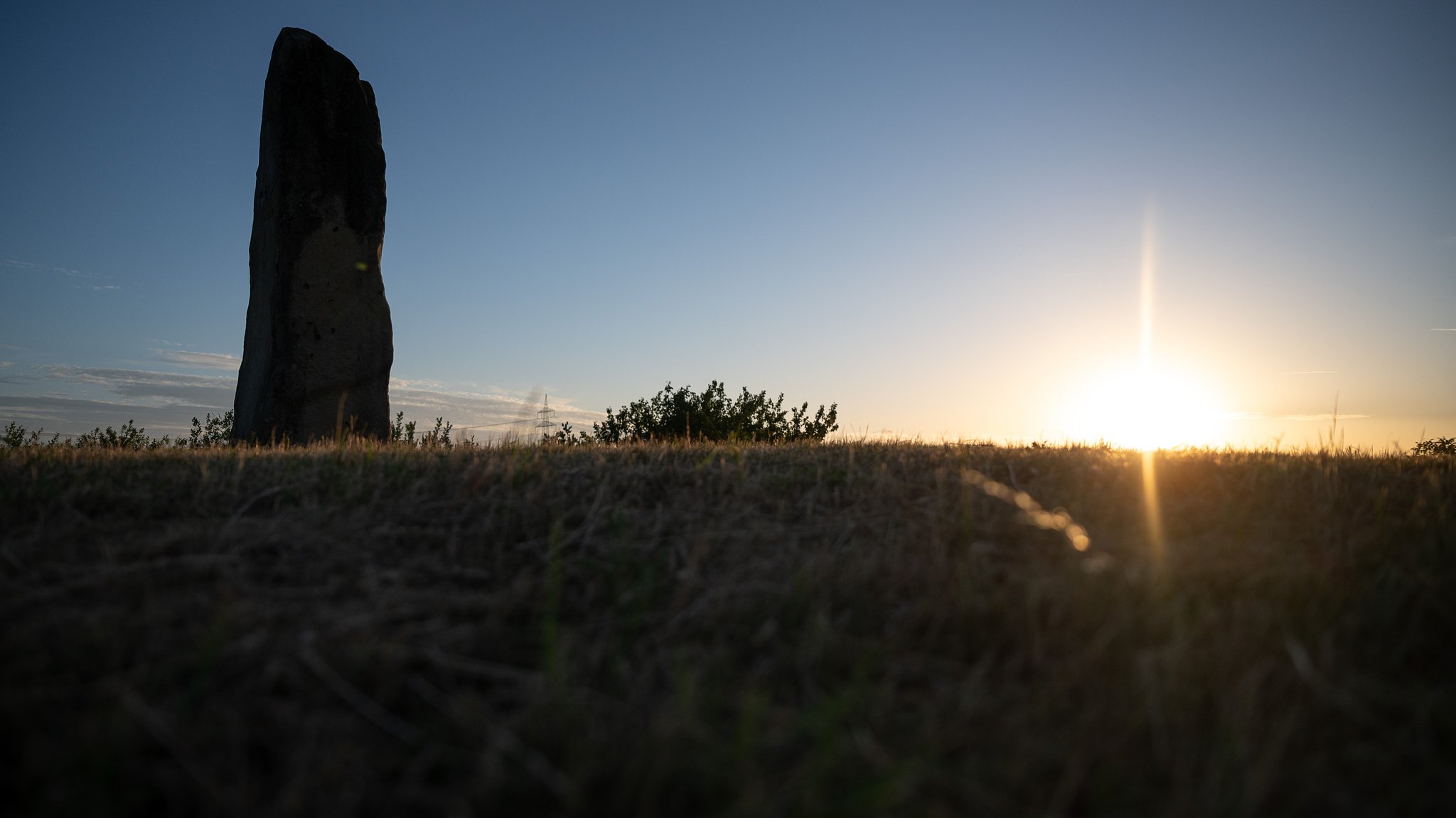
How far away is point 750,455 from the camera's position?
563 cm

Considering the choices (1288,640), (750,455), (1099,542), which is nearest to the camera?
(1288,640)

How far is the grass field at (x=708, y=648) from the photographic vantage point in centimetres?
187

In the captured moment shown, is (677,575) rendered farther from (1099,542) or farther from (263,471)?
(263,471)

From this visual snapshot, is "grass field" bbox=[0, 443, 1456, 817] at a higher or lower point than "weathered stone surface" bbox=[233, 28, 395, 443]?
lower

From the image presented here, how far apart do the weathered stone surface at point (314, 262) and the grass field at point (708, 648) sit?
4368mm

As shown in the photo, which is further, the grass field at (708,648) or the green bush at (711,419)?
the green bush at (711,419)

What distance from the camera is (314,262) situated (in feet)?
29.1

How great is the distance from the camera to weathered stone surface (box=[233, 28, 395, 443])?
342 inches

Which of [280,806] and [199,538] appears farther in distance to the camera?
[199,538]

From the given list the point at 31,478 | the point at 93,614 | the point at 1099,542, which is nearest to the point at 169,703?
the point at 93,614

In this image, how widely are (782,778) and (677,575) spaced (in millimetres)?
1343

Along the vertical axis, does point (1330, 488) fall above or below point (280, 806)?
above

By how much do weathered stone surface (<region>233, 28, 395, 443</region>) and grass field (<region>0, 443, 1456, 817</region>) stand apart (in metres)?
4.37

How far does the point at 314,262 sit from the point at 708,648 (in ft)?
26.9
